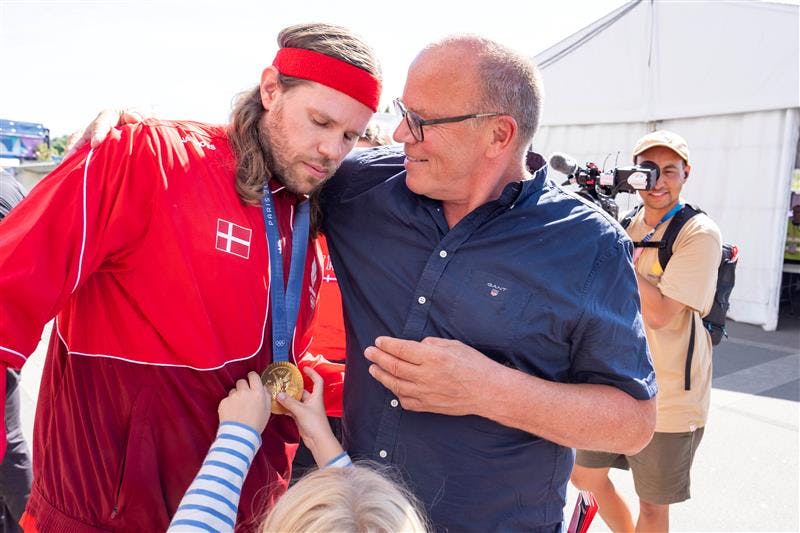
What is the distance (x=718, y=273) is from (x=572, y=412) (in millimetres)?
2260

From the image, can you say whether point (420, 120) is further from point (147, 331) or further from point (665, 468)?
point (665, 468)

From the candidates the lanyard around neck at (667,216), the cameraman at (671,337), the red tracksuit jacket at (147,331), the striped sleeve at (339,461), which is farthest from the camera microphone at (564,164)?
the striped sleeve at (339,461)

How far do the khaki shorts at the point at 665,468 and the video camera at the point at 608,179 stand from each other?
1.21 metres

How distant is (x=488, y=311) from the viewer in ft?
5.65

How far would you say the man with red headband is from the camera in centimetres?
151

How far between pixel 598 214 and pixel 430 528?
3.31 feet

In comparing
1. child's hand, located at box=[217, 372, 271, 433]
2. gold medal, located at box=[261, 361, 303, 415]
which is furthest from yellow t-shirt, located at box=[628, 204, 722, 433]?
child's hand, located at box=[217, 372, 271, 433]

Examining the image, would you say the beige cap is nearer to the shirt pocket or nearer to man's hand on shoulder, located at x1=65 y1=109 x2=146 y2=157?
the shirt pocket

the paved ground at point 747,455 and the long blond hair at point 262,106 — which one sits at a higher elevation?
the long blond hair at point 262,106

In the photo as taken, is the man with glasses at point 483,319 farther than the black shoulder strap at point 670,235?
No

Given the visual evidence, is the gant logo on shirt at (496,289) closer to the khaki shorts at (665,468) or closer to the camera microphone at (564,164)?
the camera microphone at (564,164)

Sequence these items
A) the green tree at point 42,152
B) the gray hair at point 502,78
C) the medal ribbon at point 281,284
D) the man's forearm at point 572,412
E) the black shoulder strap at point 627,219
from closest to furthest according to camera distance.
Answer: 1. the man's forearm at point 572,412
2. the medal ribbon at point 281,284
3. the gray hair at point 502,78
4. the black shoulder strap at point 627,219
5. the green tree at point 42,152

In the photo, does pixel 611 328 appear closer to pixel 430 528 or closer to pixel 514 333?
pixel 514 333

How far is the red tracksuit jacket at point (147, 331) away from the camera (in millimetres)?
1557
